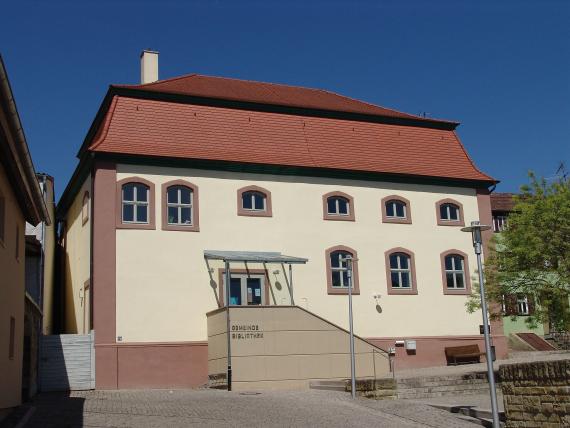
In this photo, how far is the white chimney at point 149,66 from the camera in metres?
32.2

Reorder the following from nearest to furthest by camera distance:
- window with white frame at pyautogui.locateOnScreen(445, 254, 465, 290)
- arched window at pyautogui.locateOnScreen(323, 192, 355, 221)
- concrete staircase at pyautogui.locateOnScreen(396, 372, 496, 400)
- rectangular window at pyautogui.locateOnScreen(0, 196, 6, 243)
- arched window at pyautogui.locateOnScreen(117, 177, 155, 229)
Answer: rectangular window at pyautogui.locateOnScreen(0, 196, 6, 243)
concrete staircase at pyautogui.locateOnScreen(396, 372, 496, 400)
arched window at pyautogui.locateOnScreen(117, 177, 155, 229)
arched window at pyautogui.locateOnScreen(323, 192, 355, 221)
window with white frame at pyautogui.locateOnScreen(445, 254, 465, 290)

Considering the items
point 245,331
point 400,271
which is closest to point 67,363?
point 245,331

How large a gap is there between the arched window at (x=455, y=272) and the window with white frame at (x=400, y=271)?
1.44m

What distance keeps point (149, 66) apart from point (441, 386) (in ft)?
59.0

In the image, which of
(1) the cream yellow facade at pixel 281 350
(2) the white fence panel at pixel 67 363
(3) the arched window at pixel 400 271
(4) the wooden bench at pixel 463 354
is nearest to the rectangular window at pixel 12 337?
(2) the white fence panel at pixel 67 363

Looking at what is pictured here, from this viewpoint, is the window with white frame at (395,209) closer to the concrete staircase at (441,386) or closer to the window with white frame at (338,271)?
the window with white frame at (338,271)

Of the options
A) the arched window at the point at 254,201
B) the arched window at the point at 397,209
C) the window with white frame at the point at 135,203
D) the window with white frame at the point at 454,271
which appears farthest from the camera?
the window with white frame at the point at 454,271

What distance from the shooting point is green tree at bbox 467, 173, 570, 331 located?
22828mm

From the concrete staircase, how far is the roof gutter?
10.5m

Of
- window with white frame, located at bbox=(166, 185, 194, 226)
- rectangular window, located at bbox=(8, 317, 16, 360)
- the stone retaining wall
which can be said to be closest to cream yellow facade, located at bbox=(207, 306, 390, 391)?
window with white frame, located at bbox=(166, 185, 194, 226)

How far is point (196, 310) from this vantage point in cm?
2612

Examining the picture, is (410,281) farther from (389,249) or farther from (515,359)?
(515,359)

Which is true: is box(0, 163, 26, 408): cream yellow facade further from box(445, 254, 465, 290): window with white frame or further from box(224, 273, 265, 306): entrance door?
box(445, 254, 465, 290): window with white frame

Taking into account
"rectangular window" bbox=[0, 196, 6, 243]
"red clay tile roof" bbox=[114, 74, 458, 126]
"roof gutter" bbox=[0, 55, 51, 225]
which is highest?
"red clay tile roof" bbox=[114, 74, 458, 126]
